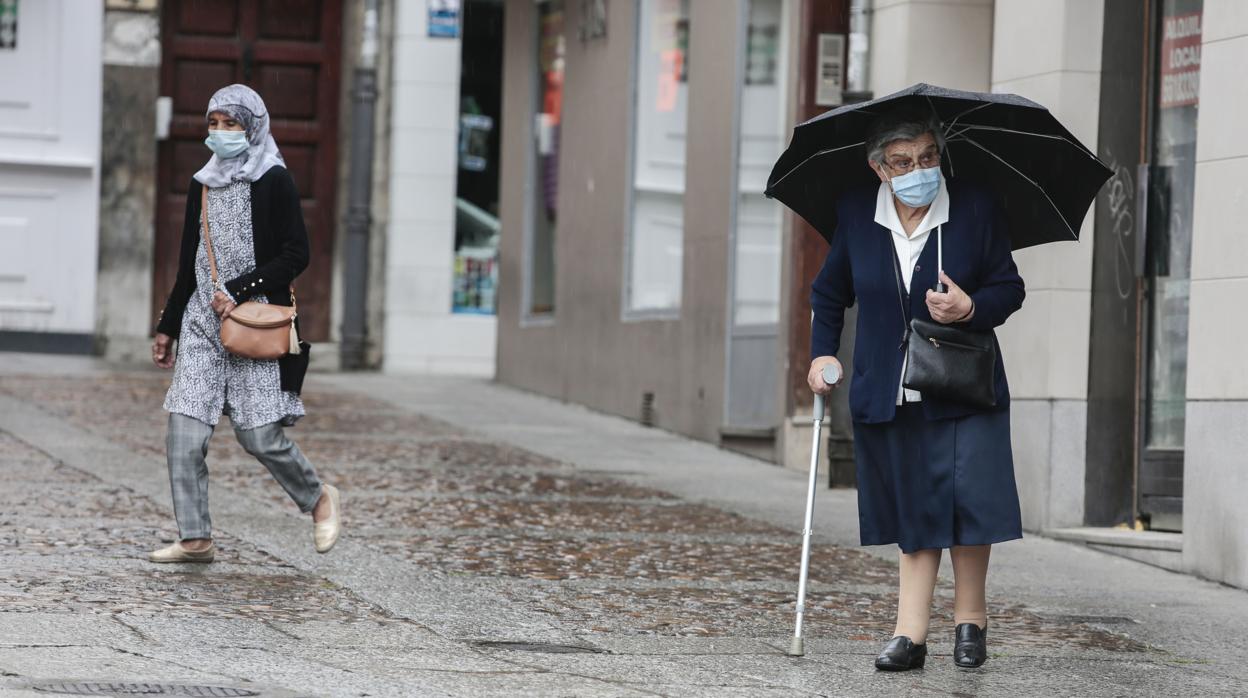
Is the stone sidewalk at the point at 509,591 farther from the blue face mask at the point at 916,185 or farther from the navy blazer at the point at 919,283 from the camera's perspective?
the blue face mask at the point at 916,185

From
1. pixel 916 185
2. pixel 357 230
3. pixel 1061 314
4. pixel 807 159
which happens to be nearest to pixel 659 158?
pixel 357 230

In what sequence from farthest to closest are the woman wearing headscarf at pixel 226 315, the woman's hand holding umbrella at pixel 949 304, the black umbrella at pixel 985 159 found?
the woman wearing headscarf at pixel 226 315, the black umbrella at pixel 985 159, the woman's hand holding umbrella at pixel 949 304

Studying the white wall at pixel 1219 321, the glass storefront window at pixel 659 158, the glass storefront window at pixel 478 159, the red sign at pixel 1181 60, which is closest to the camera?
the white wall at pixel 1219 321

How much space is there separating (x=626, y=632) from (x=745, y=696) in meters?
1.14

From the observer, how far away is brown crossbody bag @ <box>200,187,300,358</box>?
802 centimetres

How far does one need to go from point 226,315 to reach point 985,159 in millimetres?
2860

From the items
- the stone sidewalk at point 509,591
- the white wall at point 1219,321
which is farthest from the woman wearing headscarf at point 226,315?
the white wall at point 1219,321

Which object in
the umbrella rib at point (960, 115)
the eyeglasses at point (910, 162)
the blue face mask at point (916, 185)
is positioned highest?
the umbrella rib at point (960, 115)

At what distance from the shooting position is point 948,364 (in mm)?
6465

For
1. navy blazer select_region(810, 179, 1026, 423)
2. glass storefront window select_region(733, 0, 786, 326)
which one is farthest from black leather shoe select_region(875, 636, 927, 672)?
glass storefront window select_region(733, 0, 786, 326)

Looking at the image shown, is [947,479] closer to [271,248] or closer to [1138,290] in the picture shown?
[271,248]

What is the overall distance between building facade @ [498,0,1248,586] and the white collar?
2.82 m

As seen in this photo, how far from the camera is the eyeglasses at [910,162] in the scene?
652 centimetres

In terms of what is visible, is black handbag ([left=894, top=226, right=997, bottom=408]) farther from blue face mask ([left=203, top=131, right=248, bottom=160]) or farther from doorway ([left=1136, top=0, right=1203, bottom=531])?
doorway ([left=1136, top=0, right=1203, bottom=531])
